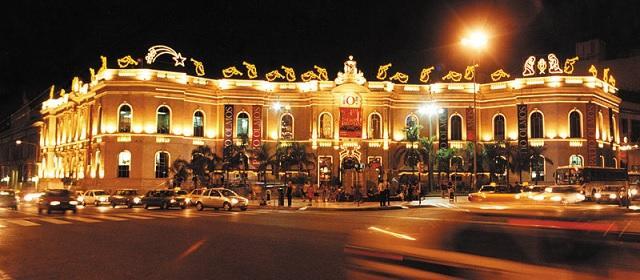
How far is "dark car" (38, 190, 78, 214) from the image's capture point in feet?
101

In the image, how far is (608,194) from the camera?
37.7 meters

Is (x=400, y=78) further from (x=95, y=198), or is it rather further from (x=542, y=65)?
(x=95, y=198)

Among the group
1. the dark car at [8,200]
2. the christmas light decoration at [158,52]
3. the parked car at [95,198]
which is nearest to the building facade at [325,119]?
the christmas light decoration at [158,52]

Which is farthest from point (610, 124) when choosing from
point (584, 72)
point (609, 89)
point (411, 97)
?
point (411, 97)

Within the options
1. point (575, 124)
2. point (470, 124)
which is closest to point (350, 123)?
point (470, 124)

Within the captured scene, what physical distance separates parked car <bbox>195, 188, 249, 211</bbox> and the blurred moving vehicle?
868 inches

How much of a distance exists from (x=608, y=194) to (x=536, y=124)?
2223 cm

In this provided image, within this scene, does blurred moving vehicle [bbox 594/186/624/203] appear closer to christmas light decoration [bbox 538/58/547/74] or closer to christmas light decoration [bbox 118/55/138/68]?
christmas light decoration [bbox 538/58/547/74]

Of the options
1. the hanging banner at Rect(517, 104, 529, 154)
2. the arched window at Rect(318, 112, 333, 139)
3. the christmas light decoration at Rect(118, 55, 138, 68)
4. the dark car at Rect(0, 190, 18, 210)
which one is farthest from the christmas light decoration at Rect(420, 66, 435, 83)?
the dark car at Rect(0, 190, 18, 210)

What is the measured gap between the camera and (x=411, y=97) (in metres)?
62.5

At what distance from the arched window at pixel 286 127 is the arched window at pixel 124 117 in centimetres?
1499

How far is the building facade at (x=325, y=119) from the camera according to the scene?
54844mm

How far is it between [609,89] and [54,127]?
6416 centimetres

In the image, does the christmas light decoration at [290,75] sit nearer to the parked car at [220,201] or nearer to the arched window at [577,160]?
the arched window at [577,160]
